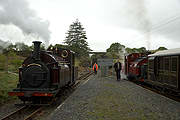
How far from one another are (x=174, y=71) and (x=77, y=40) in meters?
46.1

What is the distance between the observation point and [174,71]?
7996mm

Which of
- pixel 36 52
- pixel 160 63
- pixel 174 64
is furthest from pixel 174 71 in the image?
pixel 36 52

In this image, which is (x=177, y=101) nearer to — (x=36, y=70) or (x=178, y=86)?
(x=178, y=86)

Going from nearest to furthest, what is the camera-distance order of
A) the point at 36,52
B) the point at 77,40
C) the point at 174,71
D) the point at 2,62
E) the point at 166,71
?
the point at 36,52 → the point at 174,71 → the point at 166,71 → the point at 2,62 → the point at 77,40

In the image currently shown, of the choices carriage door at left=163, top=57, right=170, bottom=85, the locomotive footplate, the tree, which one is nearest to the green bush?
the locomotive footplate

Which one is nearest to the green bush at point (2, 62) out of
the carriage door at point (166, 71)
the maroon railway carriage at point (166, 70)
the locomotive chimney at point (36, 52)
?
the locomotive chimney at point (36, 52)

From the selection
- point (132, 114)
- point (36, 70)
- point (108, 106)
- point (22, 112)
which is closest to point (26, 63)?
point (36, 70)

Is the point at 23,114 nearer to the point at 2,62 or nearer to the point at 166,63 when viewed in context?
the point at 166,63

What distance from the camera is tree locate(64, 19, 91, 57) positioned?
50806 millimetres

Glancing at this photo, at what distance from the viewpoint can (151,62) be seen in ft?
36.1

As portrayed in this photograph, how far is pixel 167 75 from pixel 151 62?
2291mm

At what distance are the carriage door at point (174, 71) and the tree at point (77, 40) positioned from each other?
1641 inches

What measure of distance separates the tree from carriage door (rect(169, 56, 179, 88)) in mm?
41673

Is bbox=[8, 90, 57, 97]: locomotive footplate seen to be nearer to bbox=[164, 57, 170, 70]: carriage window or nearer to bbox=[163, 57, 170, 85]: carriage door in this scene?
bbox=[163, 57, 170, 85]: carriage door
